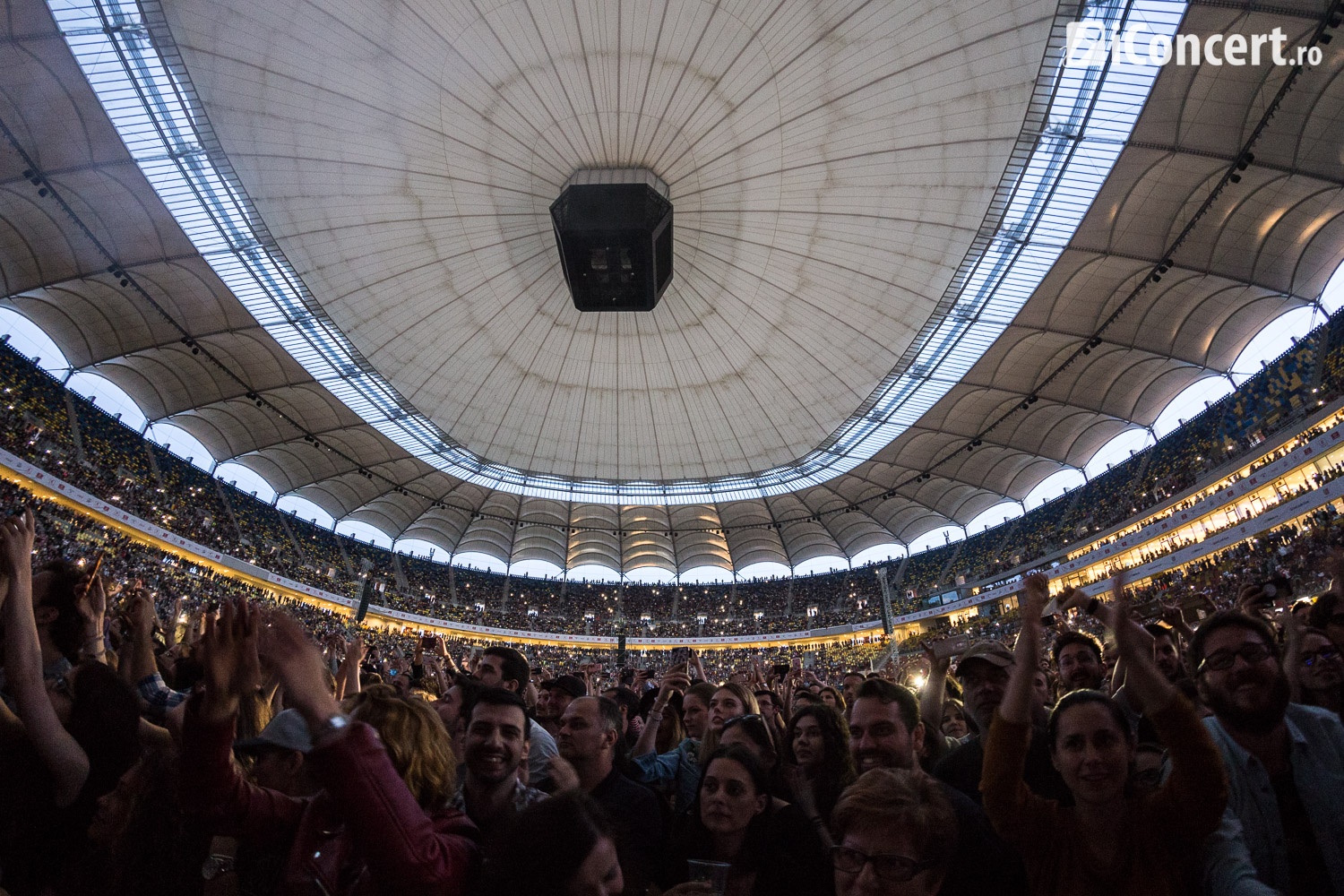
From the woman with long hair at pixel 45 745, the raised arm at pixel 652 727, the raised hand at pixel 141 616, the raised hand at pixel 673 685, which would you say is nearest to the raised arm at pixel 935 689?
the raised arm at pixel 652 727

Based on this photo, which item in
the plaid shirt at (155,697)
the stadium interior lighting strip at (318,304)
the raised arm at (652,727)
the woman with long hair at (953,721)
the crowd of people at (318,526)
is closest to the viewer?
the plaid shirt at (155,697)

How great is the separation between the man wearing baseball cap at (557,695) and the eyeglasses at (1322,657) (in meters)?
5.37

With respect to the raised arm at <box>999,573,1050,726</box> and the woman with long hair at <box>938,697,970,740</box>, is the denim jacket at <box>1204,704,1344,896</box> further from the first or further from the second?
the woman with long hair at <box>938,697,970,740</box>

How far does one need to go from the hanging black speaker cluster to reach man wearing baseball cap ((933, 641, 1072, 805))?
68.0ft

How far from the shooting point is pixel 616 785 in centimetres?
396

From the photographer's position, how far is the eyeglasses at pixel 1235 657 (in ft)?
9.86

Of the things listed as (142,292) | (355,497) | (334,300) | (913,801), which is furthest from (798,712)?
(355,497)

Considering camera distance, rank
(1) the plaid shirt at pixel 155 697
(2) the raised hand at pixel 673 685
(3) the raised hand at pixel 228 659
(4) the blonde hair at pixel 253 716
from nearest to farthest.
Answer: (3) the raised hand at pixel 228 659, (1) the plaid shirt at pixel 155 697, (4) the blonde hair at pixel 253 716, (2) the raised hand at pixel 673 685

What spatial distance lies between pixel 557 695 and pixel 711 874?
4.53m

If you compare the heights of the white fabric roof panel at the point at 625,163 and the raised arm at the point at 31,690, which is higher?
the white fabric roof panel at the point at 625,163

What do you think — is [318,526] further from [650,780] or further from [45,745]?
[45,745]

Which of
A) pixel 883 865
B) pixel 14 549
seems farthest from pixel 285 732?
pixel 883 865

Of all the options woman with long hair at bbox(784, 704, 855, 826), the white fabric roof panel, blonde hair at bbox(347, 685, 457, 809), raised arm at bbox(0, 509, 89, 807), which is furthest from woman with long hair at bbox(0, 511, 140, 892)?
the white fabric roof panel

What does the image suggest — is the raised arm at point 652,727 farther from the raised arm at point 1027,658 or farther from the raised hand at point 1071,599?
the raised hand at point 1071,599
